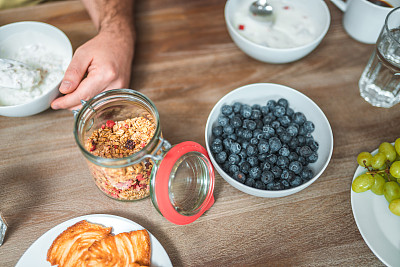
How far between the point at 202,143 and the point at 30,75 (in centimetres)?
59

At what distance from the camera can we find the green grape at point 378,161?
2.98 ft

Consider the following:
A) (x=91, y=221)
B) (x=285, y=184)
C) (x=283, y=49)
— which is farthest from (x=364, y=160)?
(x=91, y=221)

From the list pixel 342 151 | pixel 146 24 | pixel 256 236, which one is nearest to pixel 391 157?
pixel 342 151

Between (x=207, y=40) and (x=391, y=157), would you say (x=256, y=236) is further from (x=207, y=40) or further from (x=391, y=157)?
(x=207, y=40)

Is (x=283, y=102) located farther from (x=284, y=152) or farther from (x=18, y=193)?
(x=18, y=193)

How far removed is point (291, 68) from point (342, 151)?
386 mm

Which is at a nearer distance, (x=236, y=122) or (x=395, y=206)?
(x=395, y=206)

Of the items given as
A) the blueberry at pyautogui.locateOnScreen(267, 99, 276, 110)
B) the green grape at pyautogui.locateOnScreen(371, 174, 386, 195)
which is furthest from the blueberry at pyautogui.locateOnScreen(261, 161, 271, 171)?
the green grape at pyautogui.locateOnScreen(371, 174, 386, 195)

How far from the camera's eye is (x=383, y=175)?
933 millimetres

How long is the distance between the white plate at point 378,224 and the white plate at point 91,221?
0.54m

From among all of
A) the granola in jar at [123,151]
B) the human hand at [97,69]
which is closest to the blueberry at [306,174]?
the granola in jar at [123,151]

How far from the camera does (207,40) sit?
1314 millimetres

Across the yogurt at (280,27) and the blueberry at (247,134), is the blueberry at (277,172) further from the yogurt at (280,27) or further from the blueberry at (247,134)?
the yogurt at (280,27)

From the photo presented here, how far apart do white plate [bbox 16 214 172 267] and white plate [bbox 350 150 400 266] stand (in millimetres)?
538
